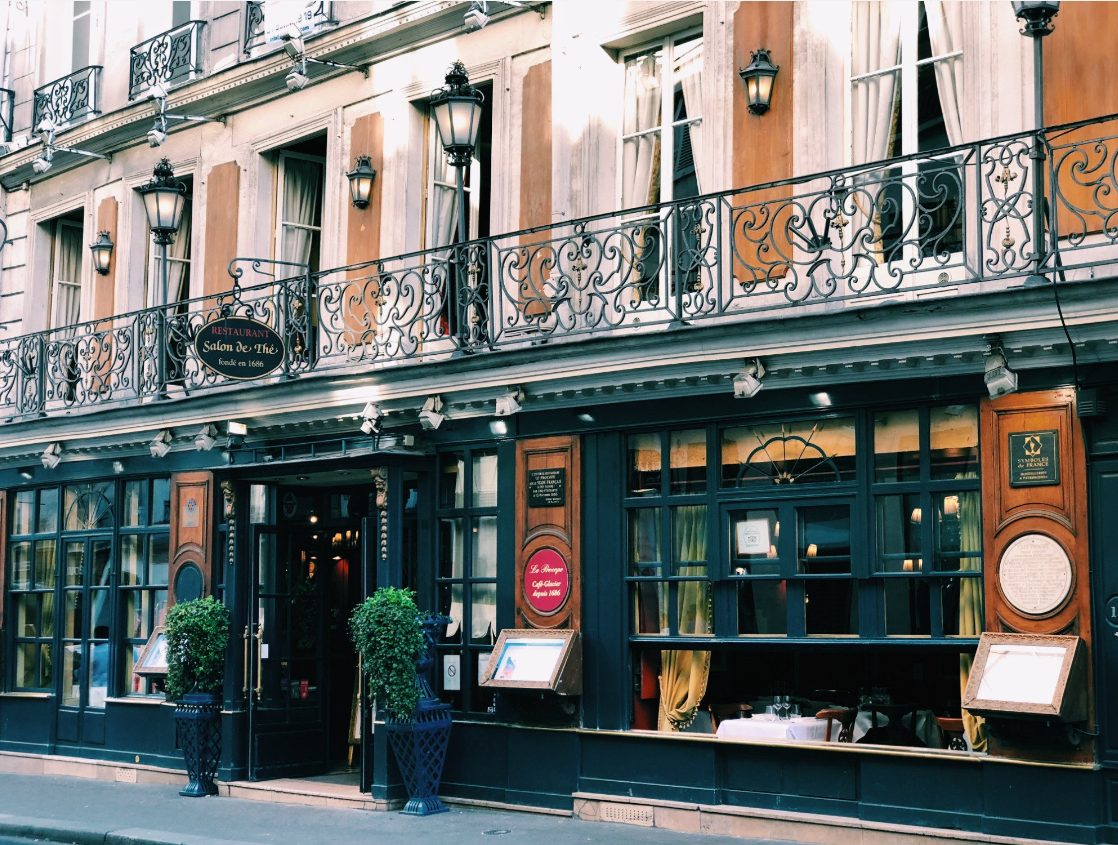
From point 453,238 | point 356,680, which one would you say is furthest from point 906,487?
point 356,680

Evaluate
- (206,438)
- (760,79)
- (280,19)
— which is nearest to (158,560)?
(206,438)

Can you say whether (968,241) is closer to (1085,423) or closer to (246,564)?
(1085,423)

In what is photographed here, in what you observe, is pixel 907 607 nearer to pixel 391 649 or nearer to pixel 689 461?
pixel 689 461

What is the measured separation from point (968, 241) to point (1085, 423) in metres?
1.71

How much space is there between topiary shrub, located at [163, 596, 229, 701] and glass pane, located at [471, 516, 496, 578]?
9.84 ft

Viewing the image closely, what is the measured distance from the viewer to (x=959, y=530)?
10.8 metres

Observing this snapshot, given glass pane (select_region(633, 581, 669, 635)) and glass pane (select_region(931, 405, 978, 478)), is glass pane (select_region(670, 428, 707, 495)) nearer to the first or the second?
glass pane (select_region(633, 581, 669, 635))

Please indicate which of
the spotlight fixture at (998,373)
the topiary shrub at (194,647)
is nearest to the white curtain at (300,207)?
the topiary shrub at (194,647)

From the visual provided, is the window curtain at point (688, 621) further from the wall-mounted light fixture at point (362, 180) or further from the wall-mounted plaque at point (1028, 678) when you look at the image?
the wall-mounted light fixture at point (362, 180)

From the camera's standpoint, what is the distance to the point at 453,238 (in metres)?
15.3

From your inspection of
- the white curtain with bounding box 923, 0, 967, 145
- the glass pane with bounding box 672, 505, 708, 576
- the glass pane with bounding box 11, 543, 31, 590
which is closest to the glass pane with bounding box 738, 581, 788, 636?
the glass pane with bounding box 672, 505, 708, 576

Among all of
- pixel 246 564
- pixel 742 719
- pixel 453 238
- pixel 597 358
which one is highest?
pixel 453 238

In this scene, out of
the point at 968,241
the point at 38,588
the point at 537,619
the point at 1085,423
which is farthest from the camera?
the point at 38,588

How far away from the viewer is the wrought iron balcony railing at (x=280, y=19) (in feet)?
53.9
